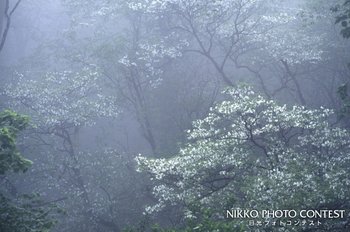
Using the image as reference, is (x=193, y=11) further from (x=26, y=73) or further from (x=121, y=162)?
(x=26, y=73)

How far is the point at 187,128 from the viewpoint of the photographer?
24297mm

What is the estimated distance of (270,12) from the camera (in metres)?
27.8

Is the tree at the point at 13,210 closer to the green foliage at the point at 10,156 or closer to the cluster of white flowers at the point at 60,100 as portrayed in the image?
the green foliage at the point at 10,156

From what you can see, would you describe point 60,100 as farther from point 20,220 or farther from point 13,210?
point 20,220

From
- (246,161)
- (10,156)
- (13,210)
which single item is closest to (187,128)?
(246,161)

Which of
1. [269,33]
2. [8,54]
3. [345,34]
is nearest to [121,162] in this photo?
[269,33]

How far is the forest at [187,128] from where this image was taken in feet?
39.0

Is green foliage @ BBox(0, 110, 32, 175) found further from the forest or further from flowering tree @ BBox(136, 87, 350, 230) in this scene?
flowering tree @ BBox(136, 87, 350, 230)

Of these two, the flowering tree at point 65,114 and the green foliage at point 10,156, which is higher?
the flowering tree at point 65,114

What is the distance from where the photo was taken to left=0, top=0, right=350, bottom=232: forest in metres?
11.9

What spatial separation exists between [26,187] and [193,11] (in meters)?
15.9

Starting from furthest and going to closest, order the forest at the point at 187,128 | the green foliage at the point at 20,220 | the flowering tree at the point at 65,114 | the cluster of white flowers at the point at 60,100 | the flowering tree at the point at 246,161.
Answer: the cluster of white flowers at the point at 60,100 → the flowering tree at the point at 65,114 → the flowering tree at the point at 246,161 → the forest at the point at 187,128 → the green foliage at the point at 20,220

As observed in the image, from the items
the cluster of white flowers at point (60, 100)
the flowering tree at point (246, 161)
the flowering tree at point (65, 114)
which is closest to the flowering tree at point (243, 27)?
the cluster of white flowers at point (60, 100)

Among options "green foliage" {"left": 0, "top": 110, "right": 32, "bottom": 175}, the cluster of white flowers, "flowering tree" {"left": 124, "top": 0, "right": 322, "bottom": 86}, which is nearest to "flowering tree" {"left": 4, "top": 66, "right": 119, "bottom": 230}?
the cluster of white flowers
